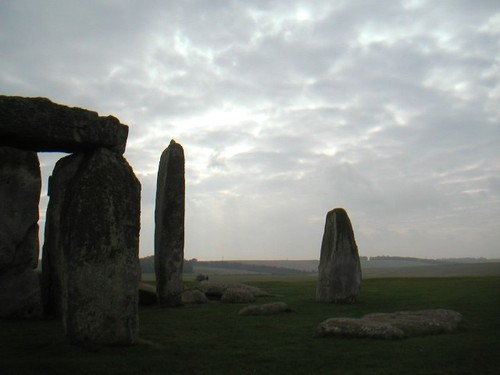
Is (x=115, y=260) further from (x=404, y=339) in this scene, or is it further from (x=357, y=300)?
(x=357, y=300)

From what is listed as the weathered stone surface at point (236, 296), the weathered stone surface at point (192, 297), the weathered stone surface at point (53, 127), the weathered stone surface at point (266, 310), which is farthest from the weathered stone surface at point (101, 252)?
the weathered stone surface at point (236, 296)

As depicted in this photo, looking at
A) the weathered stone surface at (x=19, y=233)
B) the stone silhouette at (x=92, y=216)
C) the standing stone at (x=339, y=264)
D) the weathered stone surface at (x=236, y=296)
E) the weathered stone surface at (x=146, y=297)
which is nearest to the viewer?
the stone silhouette at (x=92, y=216)

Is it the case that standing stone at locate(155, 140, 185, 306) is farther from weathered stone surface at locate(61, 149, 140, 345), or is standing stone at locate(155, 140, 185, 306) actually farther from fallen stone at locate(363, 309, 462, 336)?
weathered stone surface at locate(61, 149, 140, 345)

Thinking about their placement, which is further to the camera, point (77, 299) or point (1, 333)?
point (1, 333)

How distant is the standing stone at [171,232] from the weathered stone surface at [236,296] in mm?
2453

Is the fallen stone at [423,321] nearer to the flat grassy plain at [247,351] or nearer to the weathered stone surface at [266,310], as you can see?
the flat grassy plain at [247,351]

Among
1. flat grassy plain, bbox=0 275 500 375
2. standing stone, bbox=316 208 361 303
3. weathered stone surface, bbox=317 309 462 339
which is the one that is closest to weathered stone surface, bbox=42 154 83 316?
flat grassy plain, bbox=0 275 500 375

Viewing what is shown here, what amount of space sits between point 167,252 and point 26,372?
33.1 ft

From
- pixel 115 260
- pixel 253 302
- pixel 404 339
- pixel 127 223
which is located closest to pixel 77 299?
pixel 115 260

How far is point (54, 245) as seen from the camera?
47.0 feet

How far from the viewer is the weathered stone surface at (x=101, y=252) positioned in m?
9.16

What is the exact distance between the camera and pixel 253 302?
19641 millimetres

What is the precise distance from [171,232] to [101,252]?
327 inches

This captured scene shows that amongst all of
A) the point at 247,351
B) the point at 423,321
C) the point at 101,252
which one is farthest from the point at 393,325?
the point at 101,252
